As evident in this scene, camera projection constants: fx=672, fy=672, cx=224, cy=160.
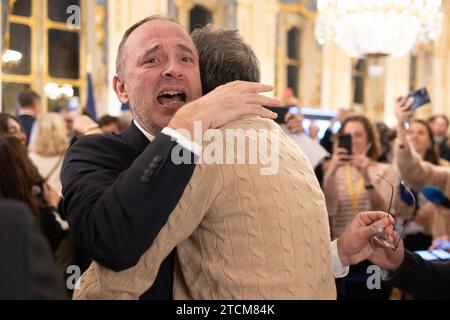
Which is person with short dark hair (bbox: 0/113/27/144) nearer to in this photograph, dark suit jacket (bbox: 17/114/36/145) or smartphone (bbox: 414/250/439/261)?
dark suit jacket (bbox: 17/114/36/145)

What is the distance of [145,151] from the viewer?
124 cm

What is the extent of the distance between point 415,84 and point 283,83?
13.0ft

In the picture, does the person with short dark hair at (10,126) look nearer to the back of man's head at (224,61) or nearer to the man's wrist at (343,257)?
the back of man's head at (224,61)

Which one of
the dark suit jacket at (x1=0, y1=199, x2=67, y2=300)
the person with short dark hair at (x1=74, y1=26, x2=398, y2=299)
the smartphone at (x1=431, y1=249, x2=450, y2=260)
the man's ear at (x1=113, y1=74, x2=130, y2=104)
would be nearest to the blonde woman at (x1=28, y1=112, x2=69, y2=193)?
the smartphone at (x1=431, y1=249, x2=450, y2=260)

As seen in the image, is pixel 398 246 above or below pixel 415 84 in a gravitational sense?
below

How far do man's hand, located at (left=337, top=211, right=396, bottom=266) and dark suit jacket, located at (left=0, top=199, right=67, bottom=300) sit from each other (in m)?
0.91

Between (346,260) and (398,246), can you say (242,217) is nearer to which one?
(346,260)

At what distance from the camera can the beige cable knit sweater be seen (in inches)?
50.1

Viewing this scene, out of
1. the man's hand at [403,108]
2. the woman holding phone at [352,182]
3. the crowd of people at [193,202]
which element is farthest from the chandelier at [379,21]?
the crowd of people at [193,202]

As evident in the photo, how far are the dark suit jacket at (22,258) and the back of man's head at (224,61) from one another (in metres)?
0.79

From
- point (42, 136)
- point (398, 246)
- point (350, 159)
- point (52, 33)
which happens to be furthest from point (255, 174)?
point (52, 33)

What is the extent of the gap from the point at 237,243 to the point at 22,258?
0.52m

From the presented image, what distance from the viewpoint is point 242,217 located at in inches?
50.6

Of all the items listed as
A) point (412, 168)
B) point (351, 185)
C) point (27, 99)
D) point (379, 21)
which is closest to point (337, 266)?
point (351, 185)
